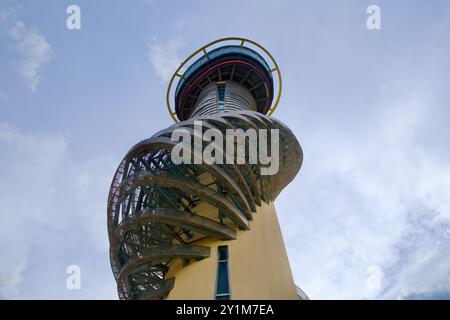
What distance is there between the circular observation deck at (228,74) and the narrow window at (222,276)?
17058 mm

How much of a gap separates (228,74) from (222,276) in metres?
19.4

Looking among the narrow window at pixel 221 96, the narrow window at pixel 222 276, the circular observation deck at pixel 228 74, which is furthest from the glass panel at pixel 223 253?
the circular observation deck at pixel 228 74

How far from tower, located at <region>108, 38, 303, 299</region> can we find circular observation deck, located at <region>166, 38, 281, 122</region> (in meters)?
10.5

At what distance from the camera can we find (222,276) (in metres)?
14.3

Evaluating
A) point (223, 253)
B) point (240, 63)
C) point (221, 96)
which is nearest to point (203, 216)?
point (223, 253)

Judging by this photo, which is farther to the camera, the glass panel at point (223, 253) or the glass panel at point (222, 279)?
the glass panel at point (223, 253)

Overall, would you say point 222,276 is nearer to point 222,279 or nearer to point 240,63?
point 222,279

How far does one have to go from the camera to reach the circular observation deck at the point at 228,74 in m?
29.3

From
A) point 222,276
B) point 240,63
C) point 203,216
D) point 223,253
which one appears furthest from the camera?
point 240,63

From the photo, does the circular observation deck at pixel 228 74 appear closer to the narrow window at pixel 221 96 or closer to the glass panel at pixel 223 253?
the narrow window at pixel 221 96

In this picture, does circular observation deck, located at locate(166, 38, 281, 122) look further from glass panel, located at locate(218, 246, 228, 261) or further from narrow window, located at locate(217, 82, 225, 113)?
glass panel, located at locate(218, 246, 228, 261)
